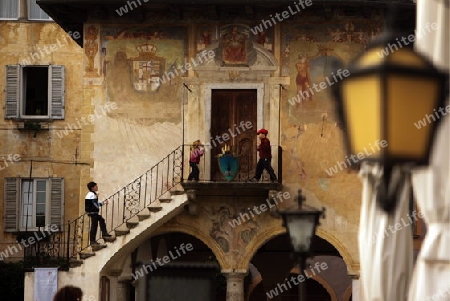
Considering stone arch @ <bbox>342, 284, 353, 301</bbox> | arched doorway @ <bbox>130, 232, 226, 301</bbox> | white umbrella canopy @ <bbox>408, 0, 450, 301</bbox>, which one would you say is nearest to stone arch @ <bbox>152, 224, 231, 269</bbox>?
stone arch @ <bbox>342, 284, 353, 301</bbox>

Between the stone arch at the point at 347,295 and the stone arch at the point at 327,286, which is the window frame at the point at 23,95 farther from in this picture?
the stone arch at the point at 347,295

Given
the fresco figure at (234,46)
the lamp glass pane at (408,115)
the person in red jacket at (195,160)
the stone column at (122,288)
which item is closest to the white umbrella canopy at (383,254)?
the lamp glass pane at (408,115)

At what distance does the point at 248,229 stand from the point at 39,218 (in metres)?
8.95

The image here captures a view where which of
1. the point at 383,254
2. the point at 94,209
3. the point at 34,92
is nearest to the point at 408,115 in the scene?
the point at 383,254

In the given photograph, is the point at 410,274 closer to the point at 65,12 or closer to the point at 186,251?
the point at 65,12

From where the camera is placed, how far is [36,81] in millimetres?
38594

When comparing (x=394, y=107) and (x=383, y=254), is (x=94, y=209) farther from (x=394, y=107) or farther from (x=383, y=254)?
(x=394, y=107)

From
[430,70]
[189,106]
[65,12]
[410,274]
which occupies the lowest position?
[410,274]

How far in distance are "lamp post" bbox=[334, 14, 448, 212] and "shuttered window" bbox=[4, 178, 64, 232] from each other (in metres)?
31.7

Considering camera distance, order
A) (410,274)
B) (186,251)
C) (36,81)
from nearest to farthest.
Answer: (410,274), (186,251), (36,81)

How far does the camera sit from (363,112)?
21.0 ft

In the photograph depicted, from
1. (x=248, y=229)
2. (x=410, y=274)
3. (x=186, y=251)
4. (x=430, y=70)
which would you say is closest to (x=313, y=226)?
(x=410, y=274)

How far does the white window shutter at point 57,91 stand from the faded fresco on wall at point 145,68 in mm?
6948

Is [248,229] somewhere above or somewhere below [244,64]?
below
